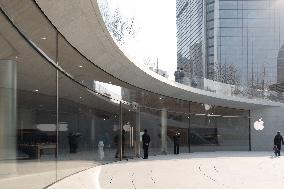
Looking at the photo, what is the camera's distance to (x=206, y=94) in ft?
109

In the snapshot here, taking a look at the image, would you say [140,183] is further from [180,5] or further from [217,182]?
[180,5]

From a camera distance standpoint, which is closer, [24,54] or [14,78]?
[14,78]

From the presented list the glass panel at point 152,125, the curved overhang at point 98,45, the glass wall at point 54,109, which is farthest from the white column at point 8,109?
the glass panel at point 152,125

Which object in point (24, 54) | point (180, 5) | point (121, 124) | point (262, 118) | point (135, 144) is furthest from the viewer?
point (180, 5)

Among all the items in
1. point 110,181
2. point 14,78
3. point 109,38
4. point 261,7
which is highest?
point 261,7

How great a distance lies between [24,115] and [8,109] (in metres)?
0.95

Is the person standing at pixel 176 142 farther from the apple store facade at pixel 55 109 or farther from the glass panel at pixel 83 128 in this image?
the glass panel at pixel 83 128

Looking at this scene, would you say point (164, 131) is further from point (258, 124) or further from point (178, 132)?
point (258, 124)

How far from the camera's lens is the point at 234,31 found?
14912cm

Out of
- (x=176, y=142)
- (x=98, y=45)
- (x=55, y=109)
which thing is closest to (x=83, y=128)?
(x=98, y=45)

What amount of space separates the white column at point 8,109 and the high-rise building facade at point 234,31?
124333 mm

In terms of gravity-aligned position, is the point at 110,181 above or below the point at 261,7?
below

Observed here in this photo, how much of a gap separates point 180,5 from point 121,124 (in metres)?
146

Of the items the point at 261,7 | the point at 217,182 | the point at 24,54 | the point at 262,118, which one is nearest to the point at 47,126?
the point at 24,54
